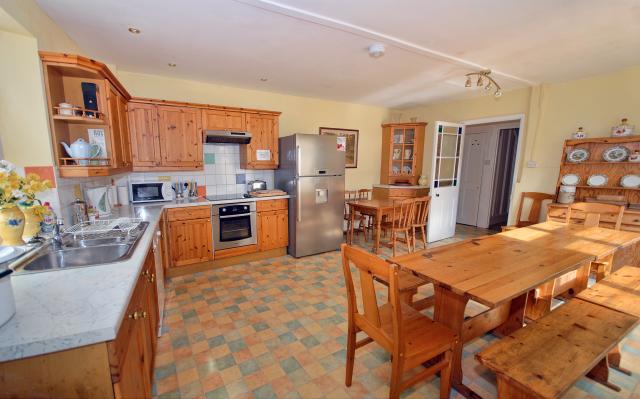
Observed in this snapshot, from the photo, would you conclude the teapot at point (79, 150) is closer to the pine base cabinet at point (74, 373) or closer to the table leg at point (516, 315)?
the pine base cabinet at point (74, 373)

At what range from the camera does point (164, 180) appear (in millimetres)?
3498

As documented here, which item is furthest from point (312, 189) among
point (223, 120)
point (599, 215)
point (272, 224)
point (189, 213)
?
point (599, 215)

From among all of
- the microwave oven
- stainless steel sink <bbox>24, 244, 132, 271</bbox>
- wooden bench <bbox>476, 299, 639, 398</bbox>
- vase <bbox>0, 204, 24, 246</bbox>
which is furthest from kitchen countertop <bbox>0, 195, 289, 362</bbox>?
the microwave oven

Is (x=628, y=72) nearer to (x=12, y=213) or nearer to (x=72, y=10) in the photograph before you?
(x=72, y=10)

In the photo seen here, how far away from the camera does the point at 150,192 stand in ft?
10.7

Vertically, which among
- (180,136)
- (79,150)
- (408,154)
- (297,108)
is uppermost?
(297,108)

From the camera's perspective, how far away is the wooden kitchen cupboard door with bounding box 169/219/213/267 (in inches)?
123

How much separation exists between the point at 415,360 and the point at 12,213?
2.30 m

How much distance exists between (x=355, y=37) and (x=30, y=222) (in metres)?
2.68

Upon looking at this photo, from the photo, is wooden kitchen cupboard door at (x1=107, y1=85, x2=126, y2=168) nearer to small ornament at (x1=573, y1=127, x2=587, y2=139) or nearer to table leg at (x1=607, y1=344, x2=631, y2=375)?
table leg at (x1=607, y1=344, x2=631, y2=375)

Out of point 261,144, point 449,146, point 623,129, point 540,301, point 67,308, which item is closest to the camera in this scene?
point 67,308

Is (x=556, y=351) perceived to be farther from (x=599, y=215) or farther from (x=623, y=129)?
(x=623, y=129)

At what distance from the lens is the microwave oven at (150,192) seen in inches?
126

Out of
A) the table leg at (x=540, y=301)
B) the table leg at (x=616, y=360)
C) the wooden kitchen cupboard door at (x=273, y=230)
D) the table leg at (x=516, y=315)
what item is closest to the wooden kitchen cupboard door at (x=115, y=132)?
the wooden kitchen cupboard door at (x=273, y=230)
